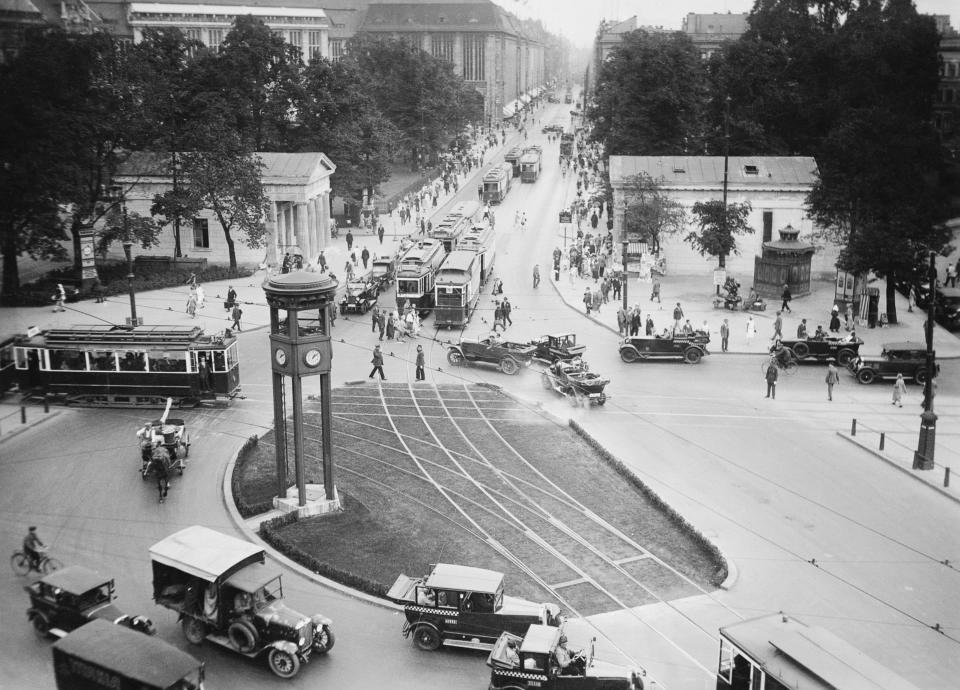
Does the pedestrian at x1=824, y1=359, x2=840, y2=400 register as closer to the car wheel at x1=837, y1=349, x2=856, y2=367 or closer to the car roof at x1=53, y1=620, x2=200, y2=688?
the car wheel at x1=837, y1=349, x2=856, y2=367

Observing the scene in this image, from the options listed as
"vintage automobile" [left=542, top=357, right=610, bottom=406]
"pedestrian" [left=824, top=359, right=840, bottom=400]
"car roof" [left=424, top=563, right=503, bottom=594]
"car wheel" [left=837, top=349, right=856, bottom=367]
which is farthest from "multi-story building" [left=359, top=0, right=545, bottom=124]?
"car roof" [left=424, top=563, right=503, bottom=594]

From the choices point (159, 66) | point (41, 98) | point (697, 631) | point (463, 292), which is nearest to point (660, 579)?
point (697, 631)

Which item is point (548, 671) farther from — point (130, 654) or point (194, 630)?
point (194, 630)

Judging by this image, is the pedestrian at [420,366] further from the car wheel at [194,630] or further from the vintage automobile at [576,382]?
the car wheel at [194,630]

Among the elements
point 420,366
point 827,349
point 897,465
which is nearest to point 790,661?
point 897,465

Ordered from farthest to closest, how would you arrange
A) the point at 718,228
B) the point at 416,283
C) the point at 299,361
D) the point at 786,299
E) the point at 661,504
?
the point at 718,228
the point at 786,299
the point at 416,283
the point at 661,504
the point at 299,361

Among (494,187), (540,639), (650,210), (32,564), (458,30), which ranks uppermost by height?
(458,30)

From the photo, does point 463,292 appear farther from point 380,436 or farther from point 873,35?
point 873,35

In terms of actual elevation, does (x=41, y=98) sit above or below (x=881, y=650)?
above
